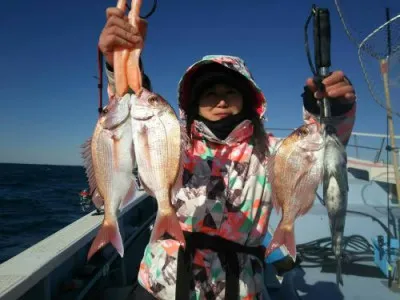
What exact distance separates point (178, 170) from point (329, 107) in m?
0.99

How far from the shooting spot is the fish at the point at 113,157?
199 cm

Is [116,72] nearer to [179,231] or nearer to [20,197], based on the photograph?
[179,231]

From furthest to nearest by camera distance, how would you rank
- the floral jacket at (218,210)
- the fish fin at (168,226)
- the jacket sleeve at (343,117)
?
1. the floral jacket at (218,210)
2. the jacket sleeve at (343,117)
3. the fish fin at (168,226)

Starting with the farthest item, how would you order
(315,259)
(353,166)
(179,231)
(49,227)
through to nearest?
(49,227)
(353,166)
(315,259)
(179,231)

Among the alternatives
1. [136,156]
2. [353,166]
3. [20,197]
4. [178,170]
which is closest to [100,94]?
[136,156]

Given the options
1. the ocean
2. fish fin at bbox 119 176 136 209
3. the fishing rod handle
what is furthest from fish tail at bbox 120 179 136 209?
the ocean

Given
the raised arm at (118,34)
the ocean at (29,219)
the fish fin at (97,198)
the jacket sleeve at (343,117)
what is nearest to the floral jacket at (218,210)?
the jacket sleeve at (343,117)

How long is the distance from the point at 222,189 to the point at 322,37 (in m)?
1.21

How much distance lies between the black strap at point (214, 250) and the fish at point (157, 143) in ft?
1.45

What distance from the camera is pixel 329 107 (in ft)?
6.66

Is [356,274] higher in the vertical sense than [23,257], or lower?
lower

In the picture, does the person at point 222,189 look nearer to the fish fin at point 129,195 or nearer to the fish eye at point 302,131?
the fish eye at point 302,131

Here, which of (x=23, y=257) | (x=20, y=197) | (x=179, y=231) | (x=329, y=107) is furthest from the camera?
(x=20, y=197)

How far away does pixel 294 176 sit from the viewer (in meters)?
2.06
